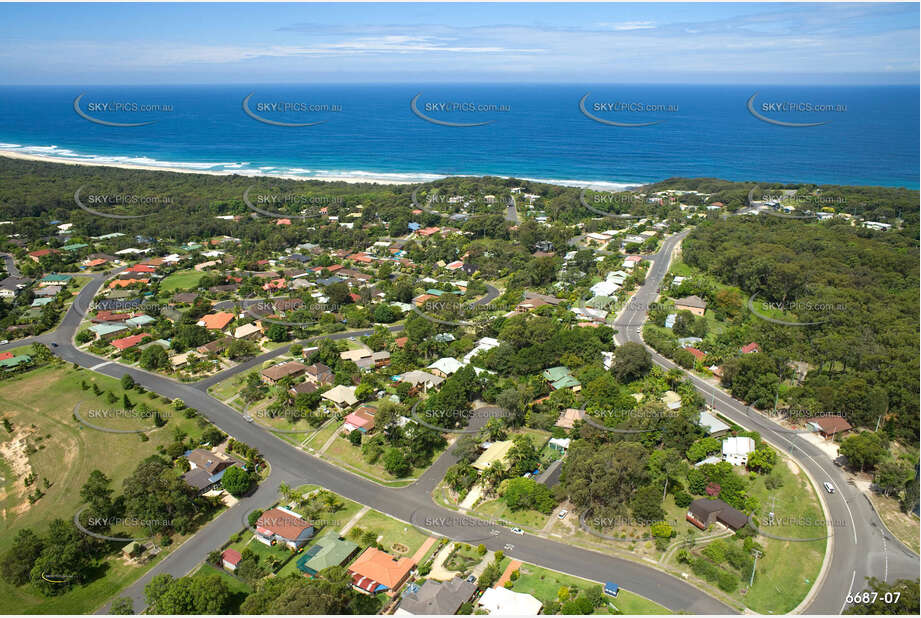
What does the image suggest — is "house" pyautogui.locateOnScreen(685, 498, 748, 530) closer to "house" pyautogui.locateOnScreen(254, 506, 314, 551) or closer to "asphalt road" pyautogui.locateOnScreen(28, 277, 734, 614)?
"asphalt road" pyautogui.locateOnScreen(28, 277, 734, 614)

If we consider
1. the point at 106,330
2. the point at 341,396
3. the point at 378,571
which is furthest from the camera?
the point at 106,330

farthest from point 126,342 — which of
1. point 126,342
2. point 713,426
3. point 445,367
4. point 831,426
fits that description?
point 831,426

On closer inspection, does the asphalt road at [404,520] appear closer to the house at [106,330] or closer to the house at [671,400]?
the house at [671,400]

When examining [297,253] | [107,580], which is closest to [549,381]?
[107,580]

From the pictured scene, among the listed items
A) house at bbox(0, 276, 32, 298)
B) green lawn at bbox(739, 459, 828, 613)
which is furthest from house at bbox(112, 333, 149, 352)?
green lawn at bbox(739, 459, 828, 613)

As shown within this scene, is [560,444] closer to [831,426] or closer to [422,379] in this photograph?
[422,379]

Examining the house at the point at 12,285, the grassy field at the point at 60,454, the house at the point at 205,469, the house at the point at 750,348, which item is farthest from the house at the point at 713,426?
the house at the point at 12,285
